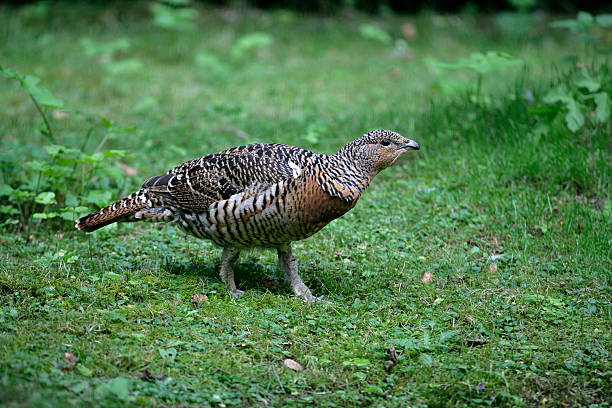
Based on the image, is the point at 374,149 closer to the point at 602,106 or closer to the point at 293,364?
the point at 293,364

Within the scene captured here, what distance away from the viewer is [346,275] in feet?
18.8

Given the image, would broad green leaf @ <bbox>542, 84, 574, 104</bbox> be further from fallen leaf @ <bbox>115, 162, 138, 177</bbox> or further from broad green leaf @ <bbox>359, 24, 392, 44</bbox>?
broad green leaf @ <bbox>359, 24, 392, 44</bbox>

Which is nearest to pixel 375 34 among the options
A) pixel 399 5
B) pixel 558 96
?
pixel 399 5

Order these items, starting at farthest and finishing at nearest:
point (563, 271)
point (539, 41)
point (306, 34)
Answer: point (306, 34), point (539, 41), point (563, 271)

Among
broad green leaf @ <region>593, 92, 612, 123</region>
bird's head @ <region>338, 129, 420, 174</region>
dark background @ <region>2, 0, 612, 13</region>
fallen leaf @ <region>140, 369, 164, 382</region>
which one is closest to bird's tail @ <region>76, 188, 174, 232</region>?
bird's head @ <region>338, 129, 420, 174</region>

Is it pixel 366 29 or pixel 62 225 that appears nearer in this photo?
pixel 62 225

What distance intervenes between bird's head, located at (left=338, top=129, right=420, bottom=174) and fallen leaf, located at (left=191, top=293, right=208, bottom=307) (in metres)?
1.63

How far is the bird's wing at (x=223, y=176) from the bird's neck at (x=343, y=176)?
9.8 inches

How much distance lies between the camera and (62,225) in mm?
6426

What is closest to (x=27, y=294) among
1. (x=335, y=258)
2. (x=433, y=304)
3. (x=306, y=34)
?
(x=335, y=258)

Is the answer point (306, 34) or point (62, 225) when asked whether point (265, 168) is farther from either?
point (306, 34)

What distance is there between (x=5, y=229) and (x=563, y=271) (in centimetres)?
525

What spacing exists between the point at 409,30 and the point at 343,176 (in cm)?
904

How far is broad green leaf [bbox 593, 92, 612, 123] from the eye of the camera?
21.9 ft
